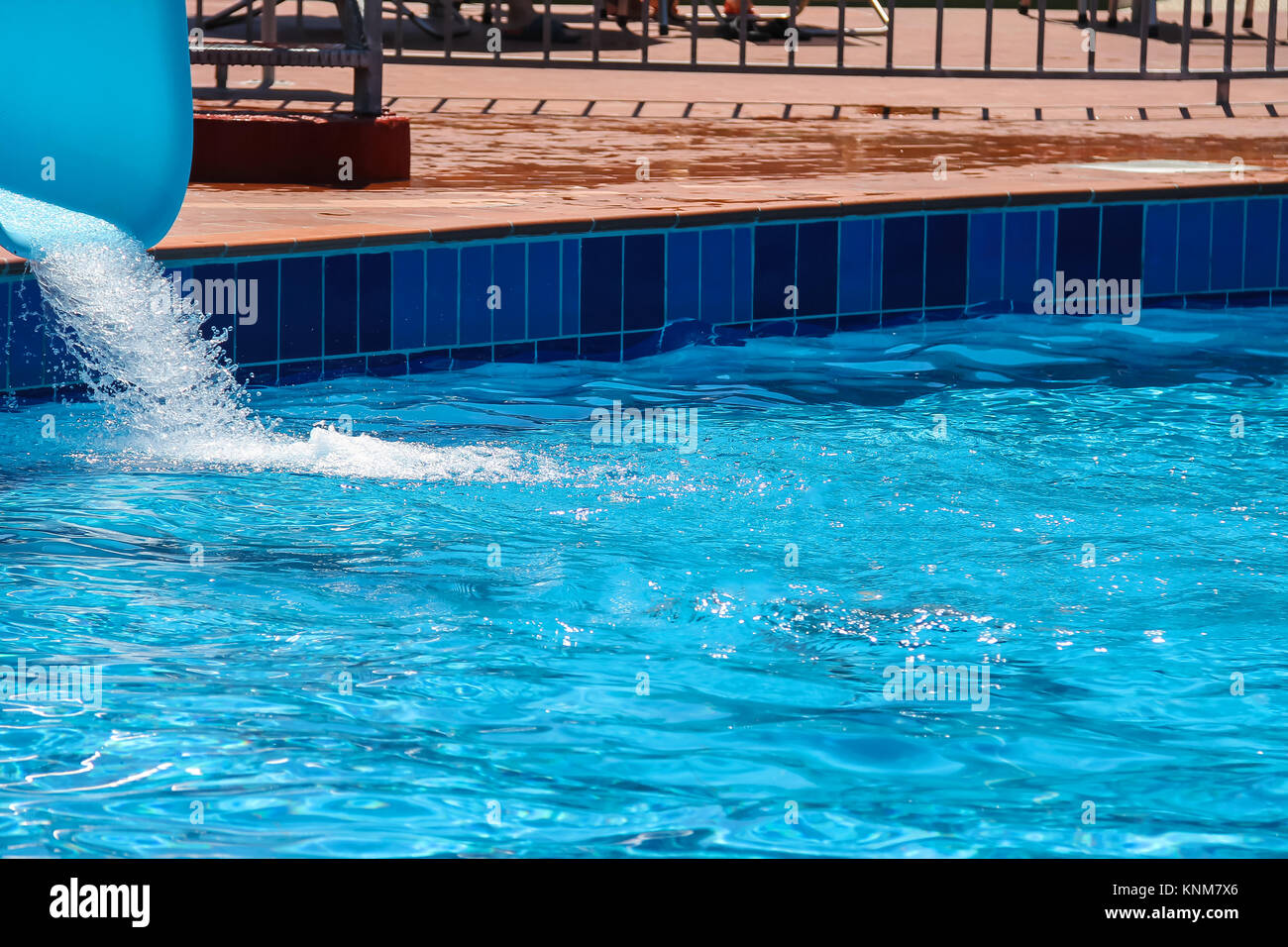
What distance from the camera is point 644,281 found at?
5.77 metres

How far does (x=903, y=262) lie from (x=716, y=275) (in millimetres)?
711

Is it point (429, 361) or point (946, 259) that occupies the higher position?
point (946, 259)

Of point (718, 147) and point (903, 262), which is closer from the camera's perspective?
point (903, 262)

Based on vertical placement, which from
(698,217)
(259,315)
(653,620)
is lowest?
(653,620)

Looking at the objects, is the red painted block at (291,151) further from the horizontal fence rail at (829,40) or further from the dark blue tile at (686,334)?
the horizontal fence rail at (829,40)

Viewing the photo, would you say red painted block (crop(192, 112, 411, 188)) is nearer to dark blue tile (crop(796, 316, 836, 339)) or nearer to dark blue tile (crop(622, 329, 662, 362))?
dark blue tile (crop(622, 329, 662, 362))

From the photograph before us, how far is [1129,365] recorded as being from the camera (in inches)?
231

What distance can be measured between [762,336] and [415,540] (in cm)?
235

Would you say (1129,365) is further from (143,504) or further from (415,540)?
(143,504)

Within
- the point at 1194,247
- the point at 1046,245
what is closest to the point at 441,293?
the point at 1046,245

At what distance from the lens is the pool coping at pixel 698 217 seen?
5.03 m

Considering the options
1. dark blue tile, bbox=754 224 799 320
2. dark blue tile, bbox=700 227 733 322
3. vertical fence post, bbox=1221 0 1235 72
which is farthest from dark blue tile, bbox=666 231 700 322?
vertical fence post, bbox=1221 0 1235 72

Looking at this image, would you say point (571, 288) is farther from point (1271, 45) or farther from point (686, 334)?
point (1271, 45)
